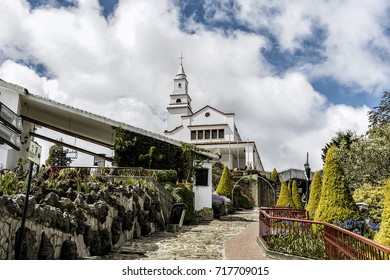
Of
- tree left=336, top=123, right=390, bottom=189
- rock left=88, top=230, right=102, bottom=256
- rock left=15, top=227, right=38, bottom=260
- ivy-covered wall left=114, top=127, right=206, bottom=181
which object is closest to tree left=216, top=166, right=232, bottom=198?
ivy-covered wall left=114, top=127, right=206, bottom=181

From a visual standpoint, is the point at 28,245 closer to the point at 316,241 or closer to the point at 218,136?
the point at 316,241

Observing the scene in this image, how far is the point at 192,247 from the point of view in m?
9.58

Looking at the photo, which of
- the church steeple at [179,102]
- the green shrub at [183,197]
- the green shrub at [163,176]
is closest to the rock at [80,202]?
the green shrub at [183,197]

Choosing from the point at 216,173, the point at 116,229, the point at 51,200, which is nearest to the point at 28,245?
the point at 51,200

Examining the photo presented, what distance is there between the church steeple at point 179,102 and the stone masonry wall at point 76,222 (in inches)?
1508

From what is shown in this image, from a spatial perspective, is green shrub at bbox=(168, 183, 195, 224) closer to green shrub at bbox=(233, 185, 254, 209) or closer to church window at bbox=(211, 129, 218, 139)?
green shrub at bbox=(233, 185, 254, 209)

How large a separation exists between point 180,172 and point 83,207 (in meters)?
11.3

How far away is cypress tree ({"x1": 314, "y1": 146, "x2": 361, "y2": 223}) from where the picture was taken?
9570 millimetres

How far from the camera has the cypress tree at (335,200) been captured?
957 cm

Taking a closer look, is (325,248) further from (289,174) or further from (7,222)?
(289,174)

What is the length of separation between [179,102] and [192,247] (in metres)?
43.0

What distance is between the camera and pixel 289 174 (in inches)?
1757

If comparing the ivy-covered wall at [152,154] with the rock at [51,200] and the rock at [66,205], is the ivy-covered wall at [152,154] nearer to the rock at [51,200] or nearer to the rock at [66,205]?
the rock at [66,205]
